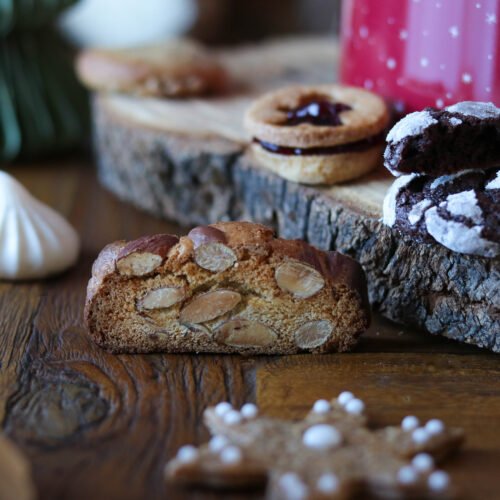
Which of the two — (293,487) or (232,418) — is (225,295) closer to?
(232,418)

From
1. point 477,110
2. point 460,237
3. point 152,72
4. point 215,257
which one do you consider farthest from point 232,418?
point 152,72

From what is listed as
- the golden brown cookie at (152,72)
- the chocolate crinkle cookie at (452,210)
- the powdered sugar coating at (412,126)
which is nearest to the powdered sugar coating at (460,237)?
the chocolate crinkle cookie at (452,210)

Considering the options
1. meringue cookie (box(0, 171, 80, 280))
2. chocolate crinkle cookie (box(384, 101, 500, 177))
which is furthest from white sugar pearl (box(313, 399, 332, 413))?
meringue cookie (box(0, 171, 80, 280))

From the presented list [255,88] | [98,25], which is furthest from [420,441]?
[98,25]

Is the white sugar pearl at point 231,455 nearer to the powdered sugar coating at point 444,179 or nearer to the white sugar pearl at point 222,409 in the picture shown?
the white sugar pearl at point 222,409

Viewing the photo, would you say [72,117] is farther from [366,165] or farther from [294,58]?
[366,165]
